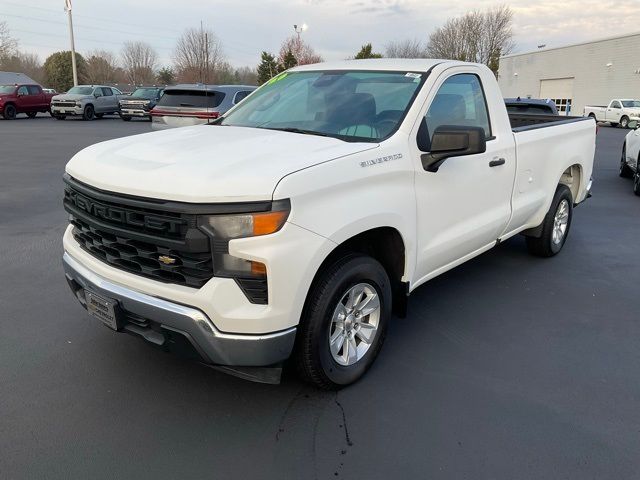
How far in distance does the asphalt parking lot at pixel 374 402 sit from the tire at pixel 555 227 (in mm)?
842

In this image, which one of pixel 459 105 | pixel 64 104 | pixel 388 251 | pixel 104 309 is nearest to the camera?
pixel 104 309

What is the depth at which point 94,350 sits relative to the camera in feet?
11.8

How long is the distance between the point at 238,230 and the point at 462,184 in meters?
1.94

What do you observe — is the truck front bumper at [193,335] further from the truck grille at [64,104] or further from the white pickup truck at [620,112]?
the white pickup truck at [620,112]

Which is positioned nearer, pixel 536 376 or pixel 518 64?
pixel 536 376

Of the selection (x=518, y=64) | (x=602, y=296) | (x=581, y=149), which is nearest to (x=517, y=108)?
(x=581, y=149)

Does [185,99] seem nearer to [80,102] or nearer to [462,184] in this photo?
[462,184]

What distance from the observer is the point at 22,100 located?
1143 inches

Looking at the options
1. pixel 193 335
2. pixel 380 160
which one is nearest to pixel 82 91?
A: pixel 380 160

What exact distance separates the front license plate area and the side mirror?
2.03 meters

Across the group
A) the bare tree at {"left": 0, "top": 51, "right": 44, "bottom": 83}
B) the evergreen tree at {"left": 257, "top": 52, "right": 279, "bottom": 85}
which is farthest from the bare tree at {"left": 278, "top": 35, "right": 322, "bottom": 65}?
the bare tree at {"left": 0, "top": 51, "right": 44, "bottom": 83}

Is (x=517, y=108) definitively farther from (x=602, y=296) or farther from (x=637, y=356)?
(x=637, y=356)

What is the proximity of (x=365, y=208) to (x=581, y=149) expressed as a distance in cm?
403

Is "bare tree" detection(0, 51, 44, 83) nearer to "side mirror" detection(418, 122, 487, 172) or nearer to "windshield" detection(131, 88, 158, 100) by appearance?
"windshield" detection(131, 88, 158, 100)
